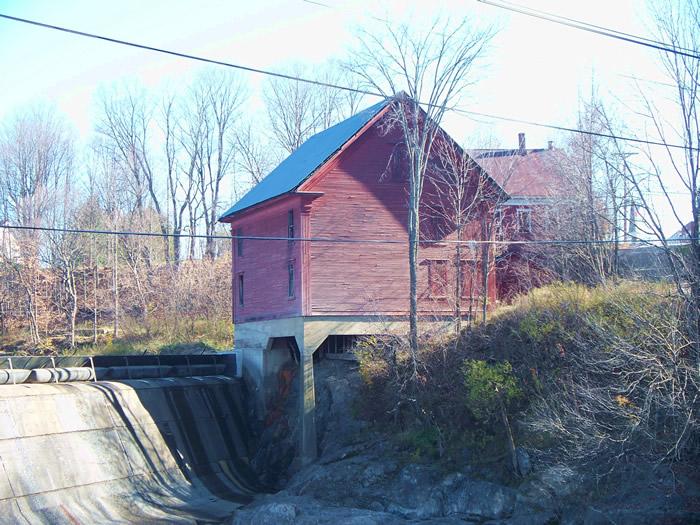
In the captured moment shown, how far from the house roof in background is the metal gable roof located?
19.2 ft

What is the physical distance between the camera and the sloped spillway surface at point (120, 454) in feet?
77.5

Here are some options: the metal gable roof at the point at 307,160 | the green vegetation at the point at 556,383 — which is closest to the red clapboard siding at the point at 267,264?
the metal gable roof at the point at 307,160

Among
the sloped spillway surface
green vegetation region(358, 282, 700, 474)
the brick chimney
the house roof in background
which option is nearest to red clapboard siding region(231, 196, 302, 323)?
the sloped spillway surface

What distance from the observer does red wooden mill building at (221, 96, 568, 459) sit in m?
29.5

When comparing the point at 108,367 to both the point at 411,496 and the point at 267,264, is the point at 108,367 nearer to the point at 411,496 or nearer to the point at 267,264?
the point at 267,264

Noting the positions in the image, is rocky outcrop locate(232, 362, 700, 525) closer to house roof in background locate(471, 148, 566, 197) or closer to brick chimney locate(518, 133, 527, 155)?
house roof in background locate(471, 148, 566, 197)

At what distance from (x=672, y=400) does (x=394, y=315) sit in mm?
13332

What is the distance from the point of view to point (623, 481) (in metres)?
19.6

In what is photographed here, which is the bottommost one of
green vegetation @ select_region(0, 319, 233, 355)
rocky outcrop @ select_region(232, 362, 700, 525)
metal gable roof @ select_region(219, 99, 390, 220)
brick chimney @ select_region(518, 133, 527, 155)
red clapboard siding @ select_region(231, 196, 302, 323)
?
rocky outcrop @ select_region(232, 362, 700, 525)

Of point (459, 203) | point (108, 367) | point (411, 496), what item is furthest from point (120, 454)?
point (459, 203)

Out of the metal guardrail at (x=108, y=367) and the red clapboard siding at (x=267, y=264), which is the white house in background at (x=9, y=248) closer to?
the metal guardrail at (x=108, y=367)

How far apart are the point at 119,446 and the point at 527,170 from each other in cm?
2518

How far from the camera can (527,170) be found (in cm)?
4200

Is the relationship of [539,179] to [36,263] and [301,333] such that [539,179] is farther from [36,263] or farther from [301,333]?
[36,263]
